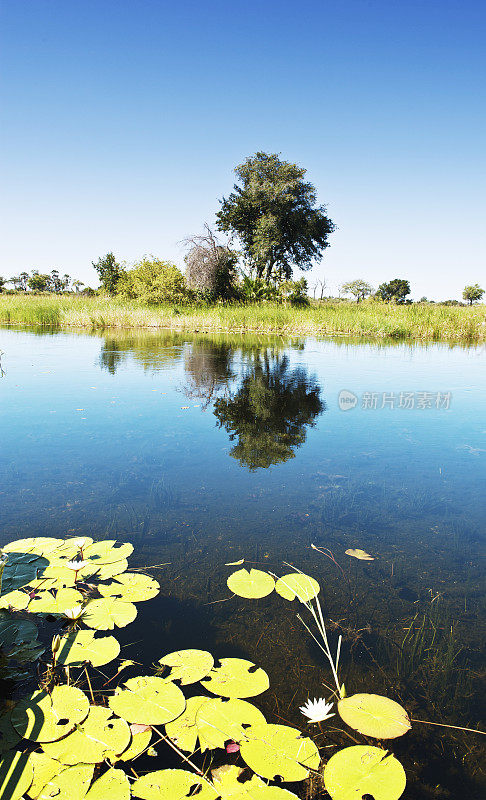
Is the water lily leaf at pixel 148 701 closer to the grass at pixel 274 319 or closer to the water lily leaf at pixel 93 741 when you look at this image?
the water lily leaf at pixel 93 741

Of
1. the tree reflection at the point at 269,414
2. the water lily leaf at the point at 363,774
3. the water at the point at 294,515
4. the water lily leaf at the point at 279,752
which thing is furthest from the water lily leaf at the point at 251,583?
the tree reflection at the point at 269,414

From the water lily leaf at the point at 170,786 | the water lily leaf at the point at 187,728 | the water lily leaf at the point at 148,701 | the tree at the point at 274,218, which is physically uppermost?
the tree at the point at 274,218

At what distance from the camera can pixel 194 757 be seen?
1.09m

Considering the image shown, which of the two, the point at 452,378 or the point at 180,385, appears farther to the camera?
the point at 452,378

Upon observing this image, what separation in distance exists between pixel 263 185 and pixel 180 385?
74.7 ft

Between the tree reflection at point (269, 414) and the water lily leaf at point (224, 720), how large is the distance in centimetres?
194

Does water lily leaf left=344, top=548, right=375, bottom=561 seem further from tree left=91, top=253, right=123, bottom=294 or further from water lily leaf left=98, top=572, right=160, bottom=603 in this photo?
tree left=91, top=253, right=123, bottom=294

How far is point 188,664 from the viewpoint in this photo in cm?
135

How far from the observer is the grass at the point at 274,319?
16.3 m

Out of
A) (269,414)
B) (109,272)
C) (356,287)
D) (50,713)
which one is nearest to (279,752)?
(50,713)

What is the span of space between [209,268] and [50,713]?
25.0m

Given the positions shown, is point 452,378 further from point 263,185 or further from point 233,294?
point 263,185

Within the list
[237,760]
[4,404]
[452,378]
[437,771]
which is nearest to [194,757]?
[237,760]

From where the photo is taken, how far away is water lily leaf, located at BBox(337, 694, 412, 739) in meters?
1.16
